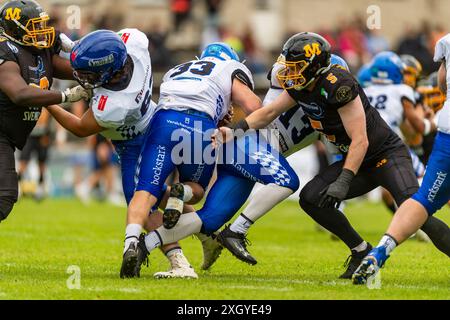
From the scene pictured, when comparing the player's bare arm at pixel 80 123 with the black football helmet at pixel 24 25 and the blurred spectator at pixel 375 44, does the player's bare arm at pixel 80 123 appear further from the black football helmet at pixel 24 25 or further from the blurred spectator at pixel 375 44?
the blurred spectator at pixel 375 44

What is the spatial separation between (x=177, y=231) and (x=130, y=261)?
466 mm

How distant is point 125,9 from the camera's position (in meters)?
26.5

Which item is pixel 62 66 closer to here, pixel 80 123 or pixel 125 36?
pixel 125 36

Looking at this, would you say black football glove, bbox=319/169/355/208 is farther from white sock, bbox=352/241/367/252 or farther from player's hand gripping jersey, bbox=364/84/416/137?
player's hand gripping jersey, bbox=364/84/416/137

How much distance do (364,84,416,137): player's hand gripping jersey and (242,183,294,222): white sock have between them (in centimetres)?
279

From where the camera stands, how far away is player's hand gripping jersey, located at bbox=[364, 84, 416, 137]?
976 cm

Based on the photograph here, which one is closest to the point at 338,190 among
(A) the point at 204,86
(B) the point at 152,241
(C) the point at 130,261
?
(A) the point at 204,86

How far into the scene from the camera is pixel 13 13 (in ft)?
23.4

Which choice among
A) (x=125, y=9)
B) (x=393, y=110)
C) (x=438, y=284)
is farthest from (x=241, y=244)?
(x=125, y=9)

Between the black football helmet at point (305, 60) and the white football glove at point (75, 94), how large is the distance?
1.31m

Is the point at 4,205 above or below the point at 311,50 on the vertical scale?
below

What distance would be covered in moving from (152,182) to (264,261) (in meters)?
1.84

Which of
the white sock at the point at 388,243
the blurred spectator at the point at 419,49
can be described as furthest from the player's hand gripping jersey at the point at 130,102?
the blurred spectator at the point at 419,49

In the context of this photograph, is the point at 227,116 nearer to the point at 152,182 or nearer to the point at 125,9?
the point at 152,182
